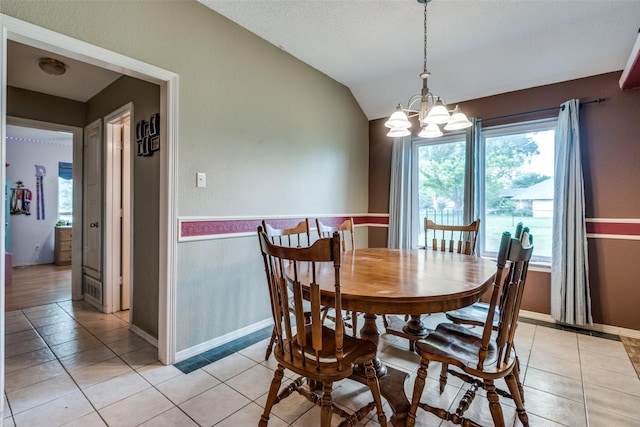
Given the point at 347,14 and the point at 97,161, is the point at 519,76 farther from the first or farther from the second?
the point at 97,161

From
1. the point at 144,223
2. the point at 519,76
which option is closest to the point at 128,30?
the point at 144,223

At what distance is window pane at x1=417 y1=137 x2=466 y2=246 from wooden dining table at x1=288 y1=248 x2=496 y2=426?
5.21ft

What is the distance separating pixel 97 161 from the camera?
128 inches

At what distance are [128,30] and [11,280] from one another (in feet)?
14.0

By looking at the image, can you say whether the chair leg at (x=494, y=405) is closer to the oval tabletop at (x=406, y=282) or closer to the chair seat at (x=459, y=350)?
the chair seat at (x=459, y=350)

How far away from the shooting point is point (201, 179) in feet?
7.54

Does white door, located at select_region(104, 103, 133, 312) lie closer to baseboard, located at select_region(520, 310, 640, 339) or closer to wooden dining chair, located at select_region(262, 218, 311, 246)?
wooden dining chair, located at select_region(262, 218, 311, 246)

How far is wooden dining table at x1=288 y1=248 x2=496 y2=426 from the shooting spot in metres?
1.25

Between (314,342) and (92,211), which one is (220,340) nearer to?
(314,342)

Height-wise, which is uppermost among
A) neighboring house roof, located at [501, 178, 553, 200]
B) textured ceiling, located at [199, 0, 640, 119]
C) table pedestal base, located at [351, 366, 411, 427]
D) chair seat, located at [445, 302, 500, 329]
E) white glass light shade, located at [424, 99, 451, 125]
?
textured ceiling, located at [199, 0, 640, 119]

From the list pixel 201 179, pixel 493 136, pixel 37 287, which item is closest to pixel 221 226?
pixel 201 179

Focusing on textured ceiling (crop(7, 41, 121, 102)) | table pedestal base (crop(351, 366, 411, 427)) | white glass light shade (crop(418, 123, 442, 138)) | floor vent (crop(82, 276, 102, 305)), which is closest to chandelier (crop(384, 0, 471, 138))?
white glass light shade (crop(418, 123, 442, 138))

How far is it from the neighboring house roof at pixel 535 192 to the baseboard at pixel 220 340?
2.85 meters

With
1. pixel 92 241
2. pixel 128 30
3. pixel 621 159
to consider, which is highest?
pixel 128 30
